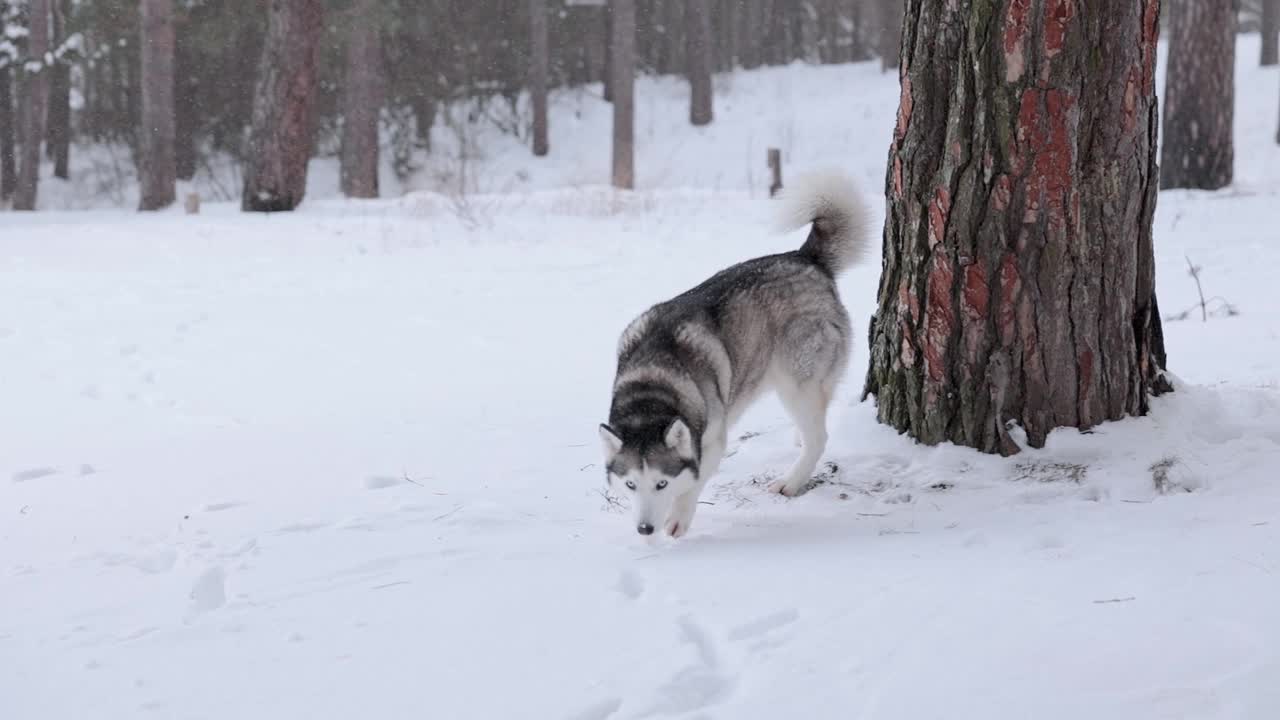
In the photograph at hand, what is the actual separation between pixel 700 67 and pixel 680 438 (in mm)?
26356

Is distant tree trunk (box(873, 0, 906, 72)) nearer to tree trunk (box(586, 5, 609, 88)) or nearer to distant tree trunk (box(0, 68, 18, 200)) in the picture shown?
tree trunk (box(586, 5, 609, 88))

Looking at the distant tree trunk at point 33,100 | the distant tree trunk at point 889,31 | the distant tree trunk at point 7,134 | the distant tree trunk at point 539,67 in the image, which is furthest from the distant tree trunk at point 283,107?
the distant tree trunk at point 889,31

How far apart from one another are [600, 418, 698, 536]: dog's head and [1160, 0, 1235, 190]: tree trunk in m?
10.6

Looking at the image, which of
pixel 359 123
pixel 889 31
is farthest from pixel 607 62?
pixel 359 123

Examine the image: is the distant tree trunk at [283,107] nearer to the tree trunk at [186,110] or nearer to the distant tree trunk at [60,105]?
the tree trunk at [186,110]

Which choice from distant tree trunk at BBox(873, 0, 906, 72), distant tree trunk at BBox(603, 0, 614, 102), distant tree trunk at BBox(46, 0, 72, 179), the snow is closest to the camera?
the snow

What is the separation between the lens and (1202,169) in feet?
41.4

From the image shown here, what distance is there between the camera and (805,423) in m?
4.58

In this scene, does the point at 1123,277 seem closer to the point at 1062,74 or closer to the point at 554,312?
the point at 1062,74

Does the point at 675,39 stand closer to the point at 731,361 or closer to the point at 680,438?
the point at 731,361

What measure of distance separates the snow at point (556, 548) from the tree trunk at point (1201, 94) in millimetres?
4742

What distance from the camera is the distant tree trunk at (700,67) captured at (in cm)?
2856

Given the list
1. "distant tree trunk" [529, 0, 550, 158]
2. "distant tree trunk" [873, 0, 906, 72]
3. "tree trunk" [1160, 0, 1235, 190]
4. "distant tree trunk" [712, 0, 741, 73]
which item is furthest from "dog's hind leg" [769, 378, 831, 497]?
"distant tree trunk" [712, 0, 741, 73]

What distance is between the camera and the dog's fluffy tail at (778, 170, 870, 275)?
499cm
